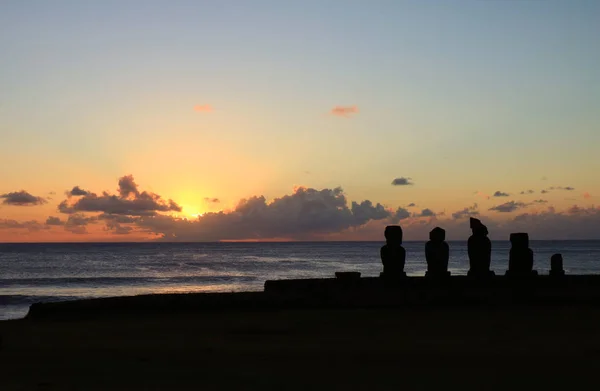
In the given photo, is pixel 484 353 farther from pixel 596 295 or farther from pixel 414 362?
pixel 596 295

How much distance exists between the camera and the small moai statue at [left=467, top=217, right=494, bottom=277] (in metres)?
17.2

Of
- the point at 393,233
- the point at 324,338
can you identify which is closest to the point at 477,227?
the point at 393,233

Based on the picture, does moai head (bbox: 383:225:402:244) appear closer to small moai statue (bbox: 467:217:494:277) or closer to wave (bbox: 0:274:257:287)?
small moai statue (bbox: 467:217:494:277)

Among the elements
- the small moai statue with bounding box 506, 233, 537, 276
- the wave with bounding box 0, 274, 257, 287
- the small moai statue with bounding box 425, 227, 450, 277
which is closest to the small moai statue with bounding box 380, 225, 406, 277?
Result: the small moai statue with bounding box 425, 227, 450, 277

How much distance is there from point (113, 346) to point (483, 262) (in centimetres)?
1063

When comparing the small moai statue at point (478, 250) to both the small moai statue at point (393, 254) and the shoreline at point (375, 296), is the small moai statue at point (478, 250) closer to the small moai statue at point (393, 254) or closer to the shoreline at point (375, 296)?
the shoreline at point (375, 296)

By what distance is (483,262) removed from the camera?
17250 millimetres

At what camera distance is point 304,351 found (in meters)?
9.22

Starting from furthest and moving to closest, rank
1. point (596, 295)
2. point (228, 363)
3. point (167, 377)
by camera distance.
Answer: point (596, 295) → point (228, 363) → point (167, 377)

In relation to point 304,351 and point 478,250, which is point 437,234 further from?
point 304,351

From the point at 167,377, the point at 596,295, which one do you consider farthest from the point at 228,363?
the point at 596,295

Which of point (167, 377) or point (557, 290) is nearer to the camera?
point (167, 377)

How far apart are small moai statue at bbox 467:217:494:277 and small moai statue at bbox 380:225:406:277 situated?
6.37 ft

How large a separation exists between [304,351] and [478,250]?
9.28 metres
